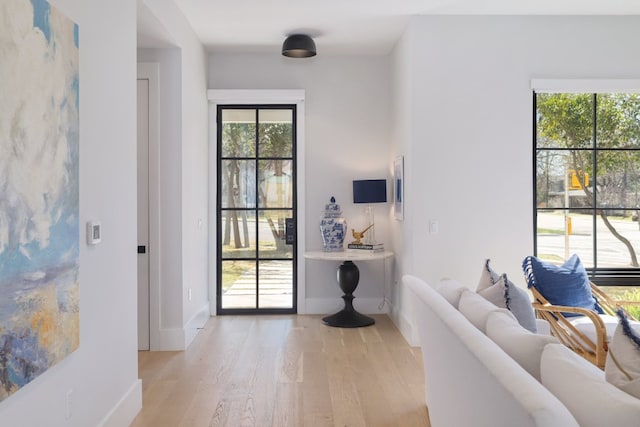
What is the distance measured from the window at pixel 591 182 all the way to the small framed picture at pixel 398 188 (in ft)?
3.68

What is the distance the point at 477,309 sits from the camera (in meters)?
2.33

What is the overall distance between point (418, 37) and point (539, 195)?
66.1 inches

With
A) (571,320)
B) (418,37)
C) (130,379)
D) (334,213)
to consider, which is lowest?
(130,379)

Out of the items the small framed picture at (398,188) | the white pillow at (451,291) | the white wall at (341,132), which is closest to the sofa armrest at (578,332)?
the white pillow at (451,291)

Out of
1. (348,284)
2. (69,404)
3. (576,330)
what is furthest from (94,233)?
(348,284)

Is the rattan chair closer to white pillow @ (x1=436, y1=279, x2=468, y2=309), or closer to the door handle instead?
white pillow @ (x1=436, y1=279, x2=468, y2=309)

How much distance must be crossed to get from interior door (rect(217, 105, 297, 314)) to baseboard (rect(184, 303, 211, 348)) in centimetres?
30

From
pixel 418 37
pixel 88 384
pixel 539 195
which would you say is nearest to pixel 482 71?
pixel 418 37

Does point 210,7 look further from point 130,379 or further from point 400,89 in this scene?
point 130,379

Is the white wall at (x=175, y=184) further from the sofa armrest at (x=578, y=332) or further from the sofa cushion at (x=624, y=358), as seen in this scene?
the sofa cushion at (x=624, y=358)

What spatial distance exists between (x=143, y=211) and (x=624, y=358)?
3.76 metres

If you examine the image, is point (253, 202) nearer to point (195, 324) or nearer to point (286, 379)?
point (195, 324)

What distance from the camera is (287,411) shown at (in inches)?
123

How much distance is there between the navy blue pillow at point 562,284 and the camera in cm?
367
